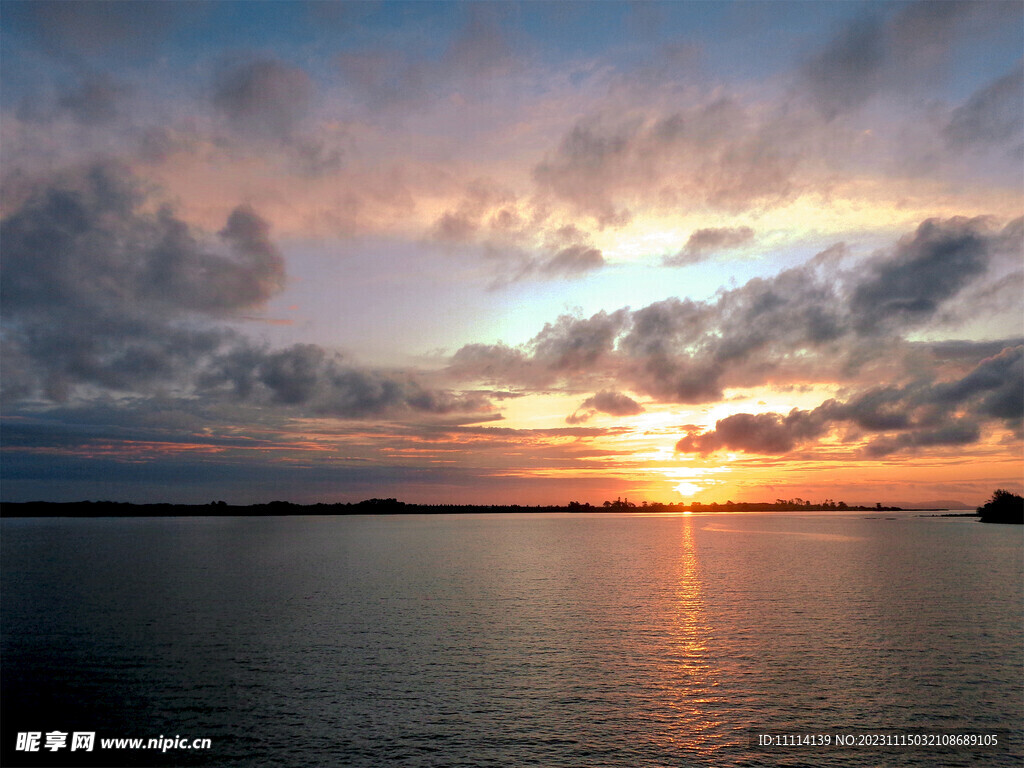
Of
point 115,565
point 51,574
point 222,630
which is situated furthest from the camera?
point 115,565

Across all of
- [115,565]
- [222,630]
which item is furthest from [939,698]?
[115,565]

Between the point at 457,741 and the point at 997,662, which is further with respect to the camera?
the point at 997,662

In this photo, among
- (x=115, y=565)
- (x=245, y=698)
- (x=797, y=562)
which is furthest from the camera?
(x=797, y=562)

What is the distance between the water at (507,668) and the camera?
2955 cm

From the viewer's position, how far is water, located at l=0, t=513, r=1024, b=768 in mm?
29547

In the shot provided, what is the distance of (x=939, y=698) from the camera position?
117ft

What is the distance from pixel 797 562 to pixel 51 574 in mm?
119235

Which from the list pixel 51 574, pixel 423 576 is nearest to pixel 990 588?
pixel 423 576

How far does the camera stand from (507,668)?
40.3 meters

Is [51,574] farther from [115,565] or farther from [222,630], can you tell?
[222,630]

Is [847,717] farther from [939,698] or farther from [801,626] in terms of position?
[801,626]

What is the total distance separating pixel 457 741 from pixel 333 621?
2921 centimetres

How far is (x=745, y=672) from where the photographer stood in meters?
40.4

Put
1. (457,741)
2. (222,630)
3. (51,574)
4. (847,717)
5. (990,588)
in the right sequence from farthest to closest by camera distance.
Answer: (51,574) → (990,588) → (222,630) → (847,717) → (457,741)
